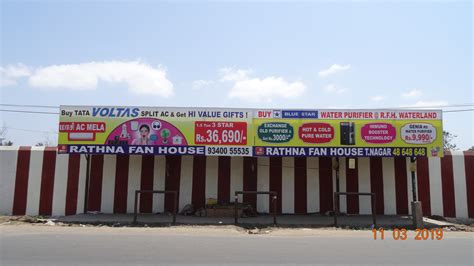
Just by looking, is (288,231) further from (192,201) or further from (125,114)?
(125,114)

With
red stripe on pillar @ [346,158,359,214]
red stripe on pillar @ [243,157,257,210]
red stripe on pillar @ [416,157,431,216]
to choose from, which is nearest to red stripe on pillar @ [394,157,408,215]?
red stripe on pillar @ [416,157,431,216]

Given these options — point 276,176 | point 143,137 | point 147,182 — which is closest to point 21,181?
point 147,182

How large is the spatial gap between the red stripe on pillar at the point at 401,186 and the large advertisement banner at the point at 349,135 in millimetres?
1945

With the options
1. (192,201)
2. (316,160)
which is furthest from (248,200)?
(316,160)

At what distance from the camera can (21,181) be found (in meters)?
16.1

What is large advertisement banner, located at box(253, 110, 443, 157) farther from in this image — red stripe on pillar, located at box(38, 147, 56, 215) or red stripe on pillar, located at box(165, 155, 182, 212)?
red stripe on pillar, located at box(38, 147, 56, 215)

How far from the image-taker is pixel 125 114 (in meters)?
14.8

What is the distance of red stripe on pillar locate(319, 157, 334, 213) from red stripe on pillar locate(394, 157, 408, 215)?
2787 mm

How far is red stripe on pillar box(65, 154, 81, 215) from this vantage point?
16120 mm

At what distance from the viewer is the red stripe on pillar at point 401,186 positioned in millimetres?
16203

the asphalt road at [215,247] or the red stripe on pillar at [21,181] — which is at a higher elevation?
the red stripe on pillar at [21,181]

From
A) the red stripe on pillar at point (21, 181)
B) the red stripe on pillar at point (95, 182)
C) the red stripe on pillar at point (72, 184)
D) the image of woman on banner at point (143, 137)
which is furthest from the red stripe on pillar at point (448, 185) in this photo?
the red stripe on pillar at point (21, 181)
